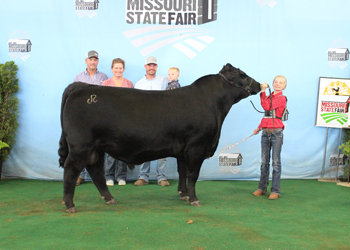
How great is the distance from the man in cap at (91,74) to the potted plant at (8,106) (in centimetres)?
108

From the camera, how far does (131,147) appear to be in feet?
12.3

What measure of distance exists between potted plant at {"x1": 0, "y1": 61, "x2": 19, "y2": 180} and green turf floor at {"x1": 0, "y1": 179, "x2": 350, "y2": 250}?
884mm

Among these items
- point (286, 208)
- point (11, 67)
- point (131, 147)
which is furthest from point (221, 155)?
point (11, 67)

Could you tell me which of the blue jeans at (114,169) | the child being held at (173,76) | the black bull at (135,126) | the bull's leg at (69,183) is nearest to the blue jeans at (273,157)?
the black bull at (135,126)

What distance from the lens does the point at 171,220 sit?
330 cm

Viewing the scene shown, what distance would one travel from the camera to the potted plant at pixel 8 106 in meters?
5.52

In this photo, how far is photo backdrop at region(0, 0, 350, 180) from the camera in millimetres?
5750

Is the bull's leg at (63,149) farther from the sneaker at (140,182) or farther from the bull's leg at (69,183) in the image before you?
the sneaker at (140,182)

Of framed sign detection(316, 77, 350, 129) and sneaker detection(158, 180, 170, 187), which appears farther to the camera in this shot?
framed sign detection(316, 77, 350, 129)

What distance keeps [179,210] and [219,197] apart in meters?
0.95

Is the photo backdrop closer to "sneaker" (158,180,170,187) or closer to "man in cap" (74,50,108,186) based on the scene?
"man in cap" (74,50,108,186)

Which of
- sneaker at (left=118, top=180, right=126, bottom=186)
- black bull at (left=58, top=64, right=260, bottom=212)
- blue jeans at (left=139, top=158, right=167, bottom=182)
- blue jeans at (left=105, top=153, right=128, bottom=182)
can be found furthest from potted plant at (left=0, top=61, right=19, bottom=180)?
black bull at (left=58, top=64, right=260, bottom=212)

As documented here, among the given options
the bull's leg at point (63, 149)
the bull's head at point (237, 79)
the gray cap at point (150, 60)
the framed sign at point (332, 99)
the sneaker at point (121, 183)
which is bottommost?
the sneaker at point (121, 183)

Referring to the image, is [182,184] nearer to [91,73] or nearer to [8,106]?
[91,73]
